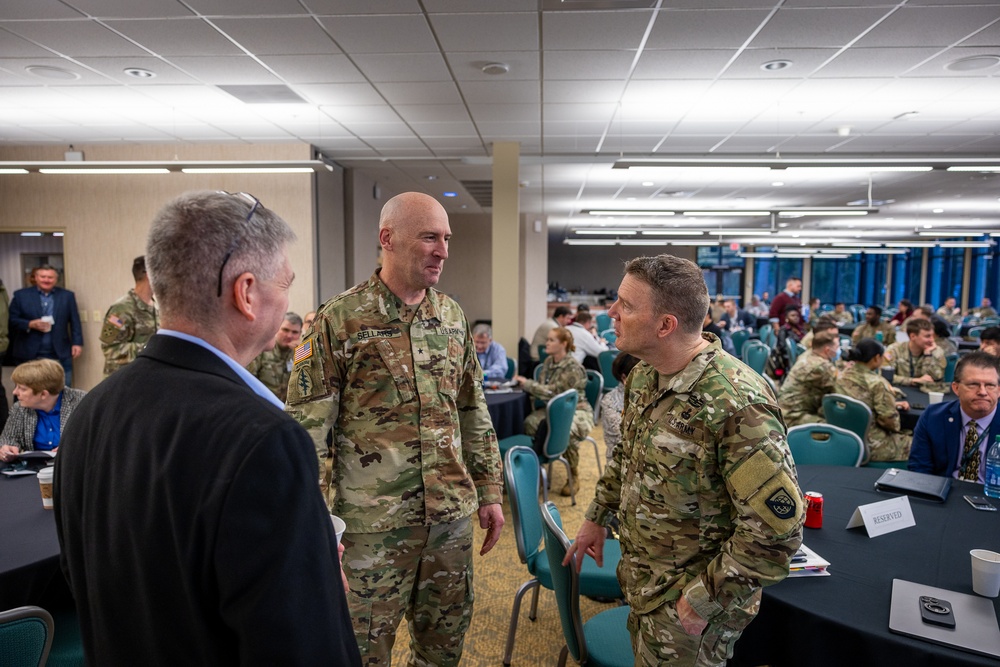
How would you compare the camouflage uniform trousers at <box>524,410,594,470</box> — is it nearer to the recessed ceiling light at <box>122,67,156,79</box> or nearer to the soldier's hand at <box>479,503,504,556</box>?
the soldier's hand at <box>479,503,504,556</box>

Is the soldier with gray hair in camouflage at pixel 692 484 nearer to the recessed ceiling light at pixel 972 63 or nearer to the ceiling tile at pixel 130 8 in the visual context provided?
the ceiling tile at pixel 130 8

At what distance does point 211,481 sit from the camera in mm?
756

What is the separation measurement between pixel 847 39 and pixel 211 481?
468 centimetres

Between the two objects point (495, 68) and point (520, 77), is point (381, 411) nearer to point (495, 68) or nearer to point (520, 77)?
point (495, 68)

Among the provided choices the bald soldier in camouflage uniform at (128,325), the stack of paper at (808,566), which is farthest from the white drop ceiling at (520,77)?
the stack of paper at (808,566)

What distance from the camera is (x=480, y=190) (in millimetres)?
11156

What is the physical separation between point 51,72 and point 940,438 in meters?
6.41

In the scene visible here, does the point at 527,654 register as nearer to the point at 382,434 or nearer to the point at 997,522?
the point at 382,434

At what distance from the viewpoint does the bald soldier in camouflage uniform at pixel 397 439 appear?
6.17ft

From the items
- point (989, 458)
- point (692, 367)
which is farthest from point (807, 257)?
point (692, 367)

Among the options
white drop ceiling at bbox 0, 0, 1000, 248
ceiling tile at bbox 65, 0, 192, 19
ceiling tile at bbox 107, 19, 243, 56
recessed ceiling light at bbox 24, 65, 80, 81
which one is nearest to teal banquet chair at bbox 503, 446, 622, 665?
white drop ceiling at bbox 0, 0, 1000, 248

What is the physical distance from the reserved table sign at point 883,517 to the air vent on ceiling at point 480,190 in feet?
28.2


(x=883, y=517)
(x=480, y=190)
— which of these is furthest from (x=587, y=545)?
(x=480, y=190)

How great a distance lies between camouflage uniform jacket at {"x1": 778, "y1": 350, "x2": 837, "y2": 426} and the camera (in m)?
4.64
